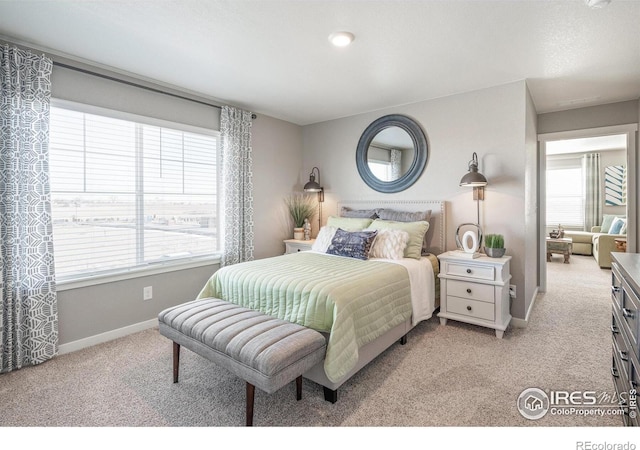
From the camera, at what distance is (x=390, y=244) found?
3219 mm

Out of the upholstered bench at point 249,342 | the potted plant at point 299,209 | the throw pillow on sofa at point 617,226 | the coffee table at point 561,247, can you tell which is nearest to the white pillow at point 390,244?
the upholstered bench at point 249,342

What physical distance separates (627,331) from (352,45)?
2.44 meters

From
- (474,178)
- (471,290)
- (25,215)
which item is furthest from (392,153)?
(25,215)

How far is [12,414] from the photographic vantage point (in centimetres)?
189

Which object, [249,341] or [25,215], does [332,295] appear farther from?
[25,215]

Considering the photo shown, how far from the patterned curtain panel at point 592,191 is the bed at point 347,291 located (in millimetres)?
6675

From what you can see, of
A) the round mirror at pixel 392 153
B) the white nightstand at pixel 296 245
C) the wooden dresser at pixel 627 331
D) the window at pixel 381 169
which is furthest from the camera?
the white nightstand at pixel 296 245

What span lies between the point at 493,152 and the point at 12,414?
4338mm

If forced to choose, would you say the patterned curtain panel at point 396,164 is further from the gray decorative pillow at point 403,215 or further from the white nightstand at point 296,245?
the white nightstand at point 296,245

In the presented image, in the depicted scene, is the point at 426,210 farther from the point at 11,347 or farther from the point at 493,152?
the point at 11,347

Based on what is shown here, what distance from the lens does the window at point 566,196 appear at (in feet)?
26.5

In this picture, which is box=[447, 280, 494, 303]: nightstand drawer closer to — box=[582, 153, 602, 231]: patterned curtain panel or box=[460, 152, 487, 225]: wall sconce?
box=[460, 152, 487, 225]: wall sconce

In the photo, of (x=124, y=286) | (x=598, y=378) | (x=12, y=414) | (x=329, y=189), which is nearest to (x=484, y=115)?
(x=329, y=189)

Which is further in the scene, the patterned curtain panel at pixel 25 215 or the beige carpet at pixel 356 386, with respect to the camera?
the patterned curtain panel at pixel 25 215
